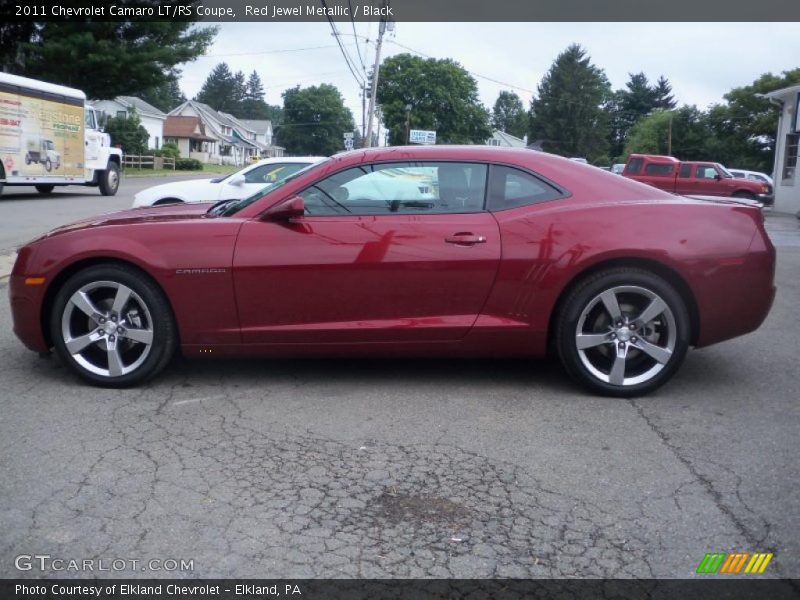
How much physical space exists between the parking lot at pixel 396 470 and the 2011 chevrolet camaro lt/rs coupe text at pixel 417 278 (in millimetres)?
300

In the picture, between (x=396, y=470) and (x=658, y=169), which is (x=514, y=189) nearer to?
(x=396, y=470)

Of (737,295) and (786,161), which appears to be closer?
(737,295)

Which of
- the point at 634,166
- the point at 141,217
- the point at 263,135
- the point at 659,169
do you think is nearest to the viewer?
the point at 141,217

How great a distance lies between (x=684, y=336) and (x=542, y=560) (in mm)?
2355

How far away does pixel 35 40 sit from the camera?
36312 mm

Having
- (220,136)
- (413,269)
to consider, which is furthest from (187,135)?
(413,269)

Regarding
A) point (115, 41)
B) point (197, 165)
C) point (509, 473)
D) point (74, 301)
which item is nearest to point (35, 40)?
point (115, 41)

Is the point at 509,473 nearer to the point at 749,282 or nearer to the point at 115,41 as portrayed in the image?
the point at 749,282

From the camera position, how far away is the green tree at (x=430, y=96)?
7375 cm

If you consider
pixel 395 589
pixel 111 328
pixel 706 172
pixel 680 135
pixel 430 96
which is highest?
pixel 430 96

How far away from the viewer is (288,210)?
16.5 feet

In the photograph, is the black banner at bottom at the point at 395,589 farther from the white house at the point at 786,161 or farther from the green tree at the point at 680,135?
the green tree at the point at 680,135

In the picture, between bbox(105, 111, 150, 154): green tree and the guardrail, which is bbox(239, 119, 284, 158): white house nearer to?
bbox(105, 111, 150, 154): green tree

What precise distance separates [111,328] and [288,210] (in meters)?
1.28
